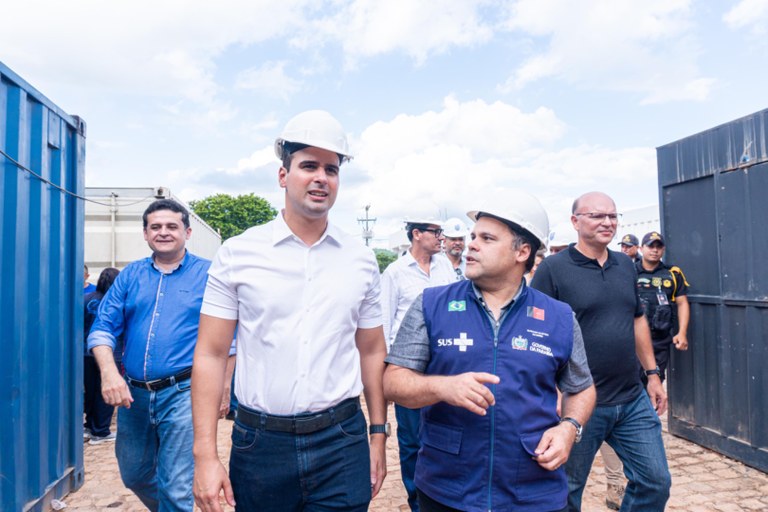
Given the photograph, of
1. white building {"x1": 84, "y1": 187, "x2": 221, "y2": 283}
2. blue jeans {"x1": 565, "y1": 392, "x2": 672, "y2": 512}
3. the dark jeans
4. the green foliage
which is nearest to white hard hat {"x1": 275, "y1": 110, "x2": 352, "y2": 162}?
blue jeans {"x1": 565, "y1": 392, "x2": 672, "y2": 512}

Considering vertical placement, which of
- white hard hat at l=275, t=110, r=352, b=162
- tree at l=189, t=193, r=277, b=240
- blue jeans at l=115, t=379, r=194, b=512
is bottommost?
blue jeans at l=115, t=379, r=194, b=512

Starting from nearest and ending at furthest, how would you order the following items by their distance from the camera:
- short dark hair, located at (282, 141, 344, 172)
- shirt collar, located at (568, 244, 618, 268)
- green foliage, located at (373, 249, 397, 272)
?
short dark hair, located at (282, 141, 344, 172) → shirt collar, located at (568, 244, 618, 268) → green foliage, located at (373, 249, 397, 272)

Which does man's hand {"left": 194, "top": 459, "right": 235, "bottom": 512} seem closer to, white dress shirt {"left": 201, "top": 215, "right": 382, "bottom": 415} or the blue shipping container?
white dress shirt {"left": 201, "top": 215, "right": 382, "bottom": 415}

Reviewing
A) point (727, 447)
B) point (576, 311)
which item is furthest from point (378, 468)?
point (727, 447)

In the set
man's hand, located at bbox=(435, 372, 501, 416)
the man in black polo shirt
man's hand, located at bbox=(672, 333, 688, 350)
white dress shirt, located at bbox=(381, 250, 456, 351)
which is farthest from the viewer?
man's hand, located at bbox=(672, 333, 688, 350)

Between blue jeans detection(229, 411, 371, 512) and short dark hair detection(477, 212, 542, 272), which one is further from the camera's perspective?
short dark hair detection(477, 212, 542, 272)

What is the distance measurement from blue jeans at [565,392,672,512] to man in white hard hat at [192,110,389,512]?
4.92 feet

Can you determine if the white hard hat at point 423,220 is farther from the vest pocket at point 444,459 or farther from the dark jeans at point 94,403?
the dark jeans at point 94,403

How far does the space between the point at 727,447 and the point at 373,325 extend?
479cm

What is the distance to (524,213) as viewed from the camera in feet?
7.70

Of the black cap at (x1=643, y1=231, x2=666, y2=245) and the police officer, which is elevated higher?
the black cap at (x1=643, y1=231, x2=666, y2=245)

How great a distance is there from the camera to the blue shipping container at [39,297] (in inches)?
148

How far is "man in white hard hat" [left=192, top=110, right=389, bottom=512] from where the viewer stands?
2141mm

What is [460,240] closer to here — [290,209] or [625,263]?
[625,263]
